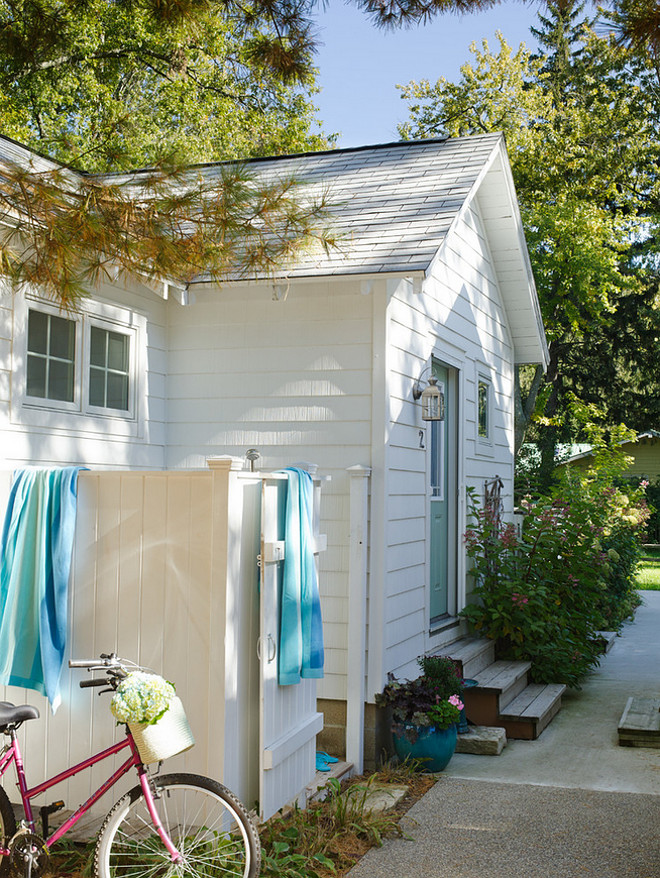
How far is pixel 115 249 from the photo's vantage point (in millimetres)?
4082

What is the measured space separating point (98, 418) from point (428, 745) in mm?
3010

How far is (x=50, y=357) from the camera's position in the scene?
5340 millimetres

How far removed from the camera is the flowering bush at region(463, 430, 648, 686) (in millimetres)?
7656

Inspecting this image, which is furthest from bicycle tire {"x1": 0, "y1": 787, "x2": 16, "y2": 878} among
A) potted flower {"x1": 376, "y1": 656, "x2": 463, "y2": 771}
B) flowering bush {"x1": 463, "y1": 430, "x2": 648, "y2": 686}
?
flowering bush {"x1": 463, "y1": 430, "x2": 648, "y2": 686}

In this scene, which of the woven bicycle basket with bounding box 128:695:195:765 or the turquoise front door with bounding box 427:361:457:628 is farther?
the turquoise front door with bounding box 427:361:457:628

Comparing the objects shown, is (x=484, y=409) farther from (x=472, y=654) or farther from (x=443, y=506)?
(x=472, y=654)

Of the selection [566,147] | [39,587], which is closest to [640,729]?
[39,587]

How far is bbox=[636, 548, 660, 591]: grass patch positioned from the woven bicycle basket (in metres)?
12.2

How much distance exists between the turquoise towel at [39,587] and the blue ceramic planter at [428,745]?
7.84ft

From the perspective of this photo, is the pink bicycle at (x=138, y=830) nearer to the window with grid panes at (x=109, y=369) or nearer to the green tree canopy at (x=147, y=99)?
the window with grid panes at (x=109, y=369)

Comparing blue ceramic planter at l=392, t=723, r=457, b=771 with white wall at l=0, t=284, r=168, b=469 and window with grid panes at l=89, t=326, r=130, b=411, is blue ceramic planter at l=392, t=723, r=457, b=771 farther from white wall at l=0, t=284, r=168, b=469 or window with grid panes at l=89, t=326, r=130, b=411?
window with grid panes at l=89, t=326, r=130, b=411

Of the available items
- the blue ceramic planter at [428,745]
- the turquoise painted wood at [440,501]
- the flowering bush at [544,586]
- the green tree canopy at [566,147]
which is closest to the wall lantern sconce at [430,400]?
the turquoise painted wood at [440,501]

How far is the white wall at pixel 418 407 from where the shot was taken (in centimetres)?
602

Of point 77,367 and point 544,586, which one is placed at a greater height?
point 77,367
